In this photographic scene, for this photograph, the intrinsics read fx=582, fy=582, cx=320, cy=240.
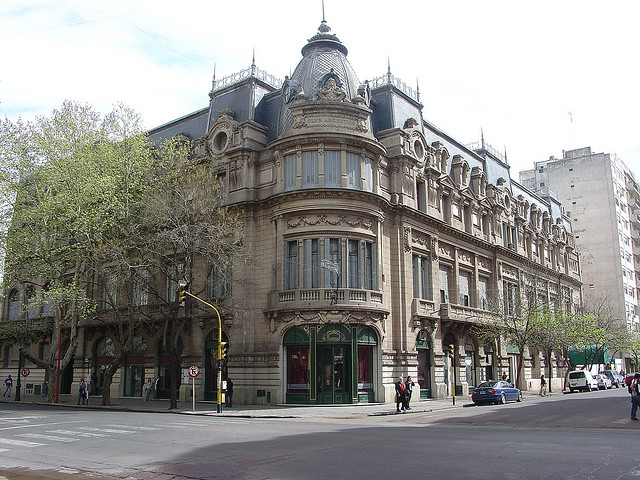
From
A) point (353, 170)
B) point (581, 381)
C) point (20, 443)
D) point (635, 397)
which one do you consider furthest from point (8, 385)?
point (581, 381)

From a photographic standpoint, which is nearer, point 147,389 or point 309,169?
point 309,169

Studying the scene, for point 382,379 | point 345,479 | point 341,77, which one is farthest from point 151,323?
point 345,479

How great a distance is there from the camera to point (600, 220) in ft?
298

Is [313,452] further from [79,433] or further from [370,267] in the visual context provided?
[370,267]

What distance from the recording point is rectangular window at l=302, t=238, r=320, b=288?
34562 mm

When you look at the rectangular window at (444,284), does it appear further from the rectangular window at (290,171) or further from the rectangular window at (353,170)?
the rectangular window at (290,171)

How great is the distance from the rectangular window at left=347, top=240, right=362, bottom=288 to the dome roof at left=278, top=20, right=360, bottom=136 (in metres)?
9.25

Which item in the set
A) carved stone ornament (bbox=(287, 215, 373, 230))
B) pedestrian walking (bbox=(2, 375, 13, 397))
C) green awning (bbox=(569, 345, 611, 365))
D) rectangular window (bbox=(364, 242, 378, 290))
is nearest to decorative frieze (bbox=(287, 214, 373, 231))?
carved stone ornament (bbox=(287, 215, 373, 230))

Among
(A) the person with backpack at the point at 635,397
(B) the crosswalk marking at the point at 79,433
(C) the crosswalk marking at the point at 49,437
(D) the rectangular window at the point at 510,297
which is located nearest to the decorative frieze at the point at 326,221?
(A) the person with backpack at the point at 635,397

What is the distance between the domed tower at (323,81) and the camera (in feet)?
122

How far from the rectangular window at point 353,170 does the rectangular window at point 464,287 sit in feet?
48.6

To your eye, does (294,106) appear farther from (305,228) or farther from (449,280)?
(449,280)

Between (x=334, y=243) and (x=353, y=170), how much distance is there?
492 cm

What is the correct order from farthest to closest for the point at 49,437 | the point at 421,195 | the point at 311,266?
the point at 421,195 < the point at 311,266 < the point at 49,437
